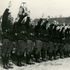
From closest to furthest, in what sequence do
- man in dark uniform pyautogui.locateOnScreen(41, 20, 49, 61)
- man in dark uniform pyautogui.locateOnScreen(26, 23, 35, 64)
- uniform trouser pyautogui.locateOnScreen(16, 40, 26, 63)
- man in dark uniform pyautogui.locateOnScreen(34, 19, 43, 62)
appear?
uniform trouser pyautogui.locateOnScreen(16, 40, 26, 63) → man in dark uniform pyautogui.locateOnScreen(26, 23, 35, 64) → man in dark uniform pyautogui.locateOnScreen(34, 19, 43, 62) → man in dark uniform pyautogui.locateOnScreen(41, 20, 49, 61)

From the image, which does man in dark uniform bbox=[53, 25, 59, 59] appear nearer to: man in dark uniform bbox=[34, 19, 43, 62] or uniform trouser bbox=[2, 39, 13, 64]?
man in dark uniform bbox=[34, 19, 43, 62]

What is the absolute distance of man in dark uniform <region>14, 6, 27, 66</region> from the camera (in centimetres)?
600

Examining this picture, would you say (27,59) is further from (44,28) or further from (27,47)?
(44,28)

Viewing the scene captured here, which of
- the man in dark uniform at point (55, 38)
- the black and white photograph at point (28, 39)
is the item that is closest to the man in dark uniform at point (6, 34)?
the black and white photograph at point (28, 39)

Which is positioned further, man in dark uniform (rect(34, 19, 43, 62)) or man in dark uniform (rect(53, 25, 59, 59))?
man in dark uniform (rect(53, 25, 59, 59))

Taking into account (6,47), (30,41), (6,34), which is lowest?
(6,47)

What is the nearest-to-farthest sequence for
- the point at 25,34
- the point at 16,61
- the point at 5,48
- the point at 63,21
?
the point at 5,48 < the point at 25,34 < the point at 16,61 < the point at 63,21

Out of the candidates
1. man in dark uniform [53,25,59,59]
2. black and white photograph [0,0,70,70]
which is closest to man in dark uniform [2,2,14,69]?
black and white photograph [0,0,70,70]

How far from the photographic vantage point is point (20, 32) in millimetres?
6125

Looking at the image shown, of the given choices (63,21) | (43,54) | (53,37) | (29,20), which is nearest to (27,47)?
(29,20)

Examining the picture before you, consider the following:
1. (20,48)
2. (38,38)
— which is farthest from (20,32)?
(38,38)

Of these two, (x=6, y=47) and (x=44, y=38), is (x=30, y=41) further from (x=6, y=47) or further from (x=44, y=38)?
(x=6, y=47)

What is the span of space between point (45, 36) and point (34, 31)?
680 mm

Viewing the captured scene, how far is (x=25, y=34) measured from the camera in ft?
20.5
